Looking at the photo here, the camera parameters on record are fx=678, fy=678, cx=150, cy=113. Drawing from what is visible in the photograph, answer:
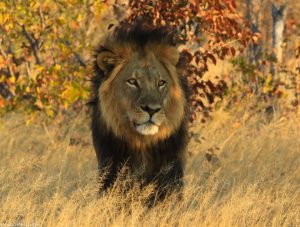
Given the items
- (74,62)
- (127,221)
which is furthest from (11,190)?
(74,62)

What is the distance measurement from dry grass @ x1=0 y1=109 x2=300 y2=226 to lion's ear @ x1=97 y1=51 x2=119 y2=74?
0.97 metres

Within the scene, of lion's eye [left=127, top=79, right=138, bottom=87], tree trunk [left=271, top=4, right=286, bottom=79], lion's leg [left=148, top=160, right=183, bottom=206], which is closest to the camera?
lion's eye [left=127, top=79, right=138, bottom=87]

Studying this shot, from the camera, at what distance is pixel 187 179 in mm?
6324

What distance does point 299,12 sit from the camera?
17.8 metres

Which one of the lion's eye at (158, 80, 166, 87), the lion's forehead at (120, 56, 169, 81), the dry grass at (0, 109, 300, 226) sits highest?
the lion's forehead at (120, 56, 169, 81)

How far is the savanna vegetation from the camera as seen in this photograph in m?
5.29

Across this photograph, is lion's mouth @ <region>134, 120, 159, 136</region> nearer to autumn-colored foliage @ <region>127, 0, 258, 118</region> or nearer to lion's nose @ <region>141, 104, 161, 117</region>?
lion's nose @ <region>141, 104, 161, 117</region>

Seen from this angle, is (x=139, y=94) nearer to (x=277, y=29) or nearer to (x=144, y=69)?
(x=144, y=69)

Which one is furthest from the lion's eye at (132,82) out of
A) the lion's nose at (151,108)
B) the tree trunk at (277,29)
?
the tree trunk at (277,29)

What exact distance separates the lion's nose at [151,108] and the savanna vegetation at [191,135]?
69 centimetres

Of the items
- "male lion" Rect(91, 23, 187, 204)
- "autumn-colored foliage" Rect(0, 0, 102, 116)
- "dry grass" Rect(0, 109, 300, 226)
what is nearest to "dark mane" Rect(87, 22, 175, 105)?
"male lion" Rect(91, 23, 187, 204)

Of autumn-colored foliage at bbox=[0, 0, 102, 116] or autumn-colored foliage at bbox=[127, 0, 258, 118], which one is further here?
autumn-colored foliage at bbox=[0, 0, 102, 116]

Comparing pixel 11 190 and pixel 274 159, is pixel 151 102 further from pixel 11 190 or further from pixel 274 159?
pixel 274 159

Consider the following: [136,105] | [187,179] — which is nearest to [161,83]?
[136,105]
